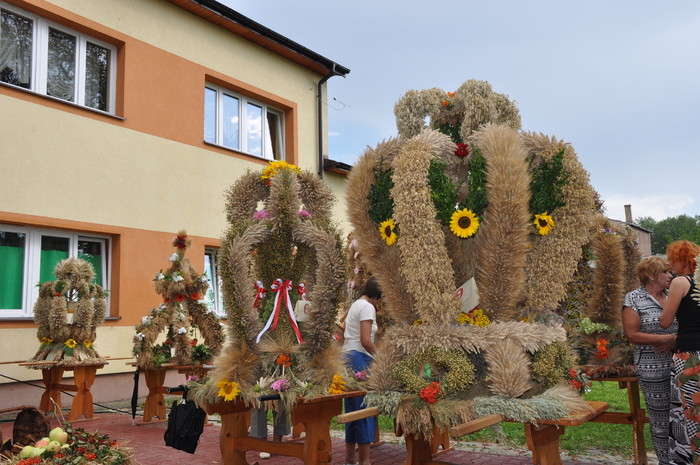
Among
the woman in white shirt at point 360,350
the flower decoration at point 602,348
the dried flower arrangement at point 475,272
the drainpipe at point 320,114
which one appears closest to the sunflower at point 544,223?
the dried flower arrangement at point 475,272

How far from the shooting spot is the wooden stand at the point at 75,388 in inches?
305

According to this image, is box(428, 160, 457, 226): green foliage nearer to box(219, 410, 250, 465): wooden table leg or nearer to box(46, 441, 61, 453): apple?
box(219, 410, 250, 465): wooden table leg

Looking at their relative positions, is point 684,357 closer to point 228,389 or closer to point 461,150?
point 461,150

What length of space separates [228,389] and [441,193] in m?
2.06

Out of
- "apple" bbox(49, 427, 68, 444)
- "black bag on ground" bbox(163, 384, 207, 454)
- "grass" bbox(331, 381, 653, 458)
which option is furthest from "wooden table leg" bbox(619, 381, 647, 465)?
"apple" bbox(49, 427, 68, 444)

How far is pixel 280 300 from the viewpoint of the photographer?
4.79m

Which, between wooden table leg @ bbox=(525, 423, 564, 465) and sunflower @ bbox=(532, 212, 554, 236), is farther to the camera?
sunflower @ bbox=(532, 212, 554, 236)

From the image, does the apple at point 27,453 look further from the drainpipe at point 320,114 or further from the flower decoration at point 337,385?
the drainpipe at point 320,114

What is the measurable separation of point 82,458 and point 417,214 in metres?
2.35

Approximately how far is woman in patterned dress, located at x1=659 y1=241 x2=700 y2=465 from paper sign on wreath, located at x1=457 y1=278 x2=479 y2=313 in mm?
1255

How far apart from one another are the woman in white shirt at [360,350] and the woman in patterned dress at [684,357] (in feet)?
7.32

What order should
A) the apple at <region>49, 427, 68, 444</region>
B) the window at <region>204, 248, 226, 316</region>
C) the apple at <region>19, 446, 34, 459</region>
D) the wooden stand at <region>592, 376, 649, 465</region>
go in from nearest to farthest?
the apple at <region>19, 446, 34, 459</region>
the apple at <region>49, 427, 68, 444</region>
the wooden stand at <region>592, 376, 649, 465</region>
the window at <region>204, 248, 226, 316</region>

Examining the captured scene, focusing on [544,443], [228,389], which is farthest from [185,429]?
[544,443]

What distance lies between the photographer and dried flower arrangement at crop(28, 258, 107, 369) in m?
7.69
